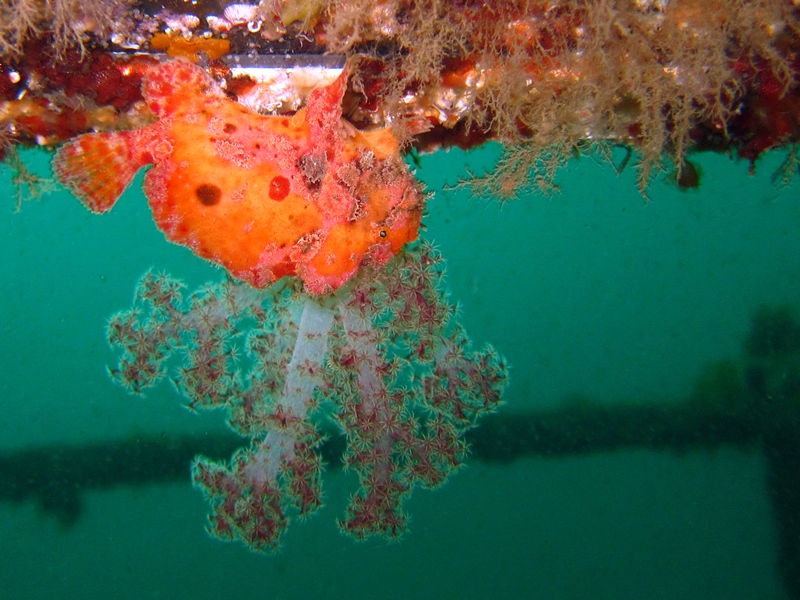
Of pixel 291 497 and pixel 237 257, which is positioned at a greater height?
pixel 237 257

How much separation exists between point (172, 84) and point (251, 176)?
23.2 inches

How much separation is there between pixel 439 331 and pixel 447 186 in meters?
1.10

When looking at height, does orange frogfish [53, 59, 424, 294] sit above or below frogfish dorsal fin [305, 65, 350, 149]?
below

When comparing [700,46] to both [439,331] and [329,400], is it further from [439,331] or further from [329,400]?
[329,400]

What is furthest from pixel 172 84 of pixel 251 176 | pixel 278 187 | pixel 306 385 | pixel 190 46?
pixel 306 385

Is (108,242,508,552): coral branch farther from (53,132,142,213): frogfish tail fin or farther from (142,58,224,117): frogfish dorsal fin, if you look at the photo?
(142,58,224,117): frogfish dorsal fin

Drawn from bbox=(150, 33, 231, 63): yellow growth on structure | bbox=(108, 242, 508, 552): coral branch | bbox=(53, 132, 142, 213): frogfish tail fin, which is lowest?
bbox=(108, 242, 508, 552): coral branch

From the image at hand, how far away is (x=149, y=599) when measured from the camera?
27.3ft

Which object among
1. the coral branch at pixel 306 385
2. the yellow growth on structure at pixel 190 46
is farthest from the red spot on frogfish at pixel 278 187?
the coral branch at pixel 306 385

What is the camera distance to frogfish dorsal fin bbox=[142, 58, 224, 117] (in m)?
2.29

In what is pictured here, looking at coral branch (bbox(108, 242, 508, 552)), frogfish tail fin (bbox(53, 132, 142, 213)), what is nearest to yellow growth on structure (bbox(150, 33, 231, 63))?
frogfish tail fin (bbox(53, 132, 142, 213))

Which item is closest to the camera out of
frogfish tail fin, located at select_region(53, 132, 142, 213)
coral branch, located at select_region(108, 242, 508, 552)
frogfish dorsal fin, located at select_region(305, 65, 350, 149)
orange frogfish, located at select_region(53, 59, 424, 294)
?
frogfish dorsal fin, located at select_region(305, 65, 350, 149)

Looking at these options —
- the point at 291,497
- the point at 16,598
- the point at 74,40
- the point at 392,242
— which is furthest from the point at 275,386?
the point at 16,598

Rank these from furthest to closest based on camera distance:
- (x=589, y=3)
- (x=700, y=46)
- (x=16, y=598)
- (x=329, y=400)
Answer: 1. (x=16, y=598)
2. (x=329, y=400)
3. (x=700, y=46)
4. (x=589, y=3)
